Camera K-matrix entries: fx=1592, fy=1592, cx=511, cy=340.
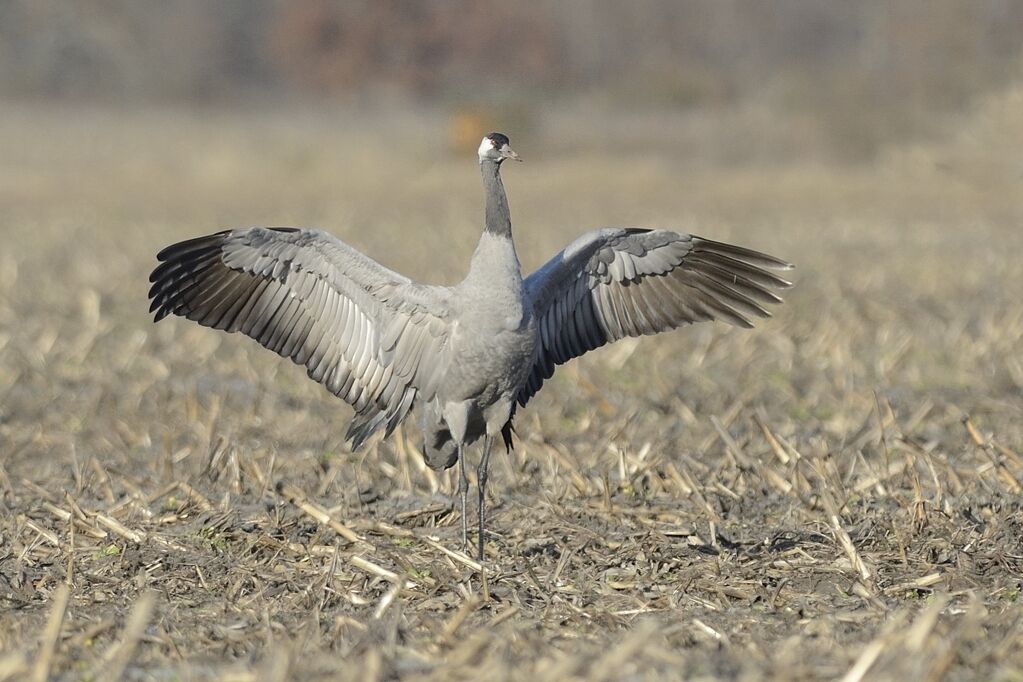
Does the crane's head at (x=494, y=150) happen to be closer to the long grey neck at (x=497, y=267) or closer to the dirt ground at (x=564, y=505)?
the long grey neck at (x=497, y=267)

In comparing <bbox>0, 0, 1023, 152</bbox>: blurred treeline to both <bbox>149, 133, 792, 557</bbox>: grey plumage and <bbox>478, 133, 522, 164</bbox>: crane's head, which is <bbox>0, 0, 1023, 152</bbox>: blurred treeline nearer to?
<bbox>149, 133, 792, 557</bbox>: grey plumage

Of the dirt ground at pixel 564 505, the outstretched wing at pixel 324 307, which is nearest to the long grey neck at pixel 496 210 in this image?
the outstretched wing at pixel 324 307

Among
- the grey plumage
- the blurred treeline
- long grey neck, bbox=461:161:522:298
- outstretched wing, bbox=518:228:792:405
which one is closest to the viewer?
long grey neck, bbox=461:161:522:298

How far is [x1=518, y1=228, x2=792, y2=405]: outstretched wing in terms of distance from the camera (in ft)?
21.8

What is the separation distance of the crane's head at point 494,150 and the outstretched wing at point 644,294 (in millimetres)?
550

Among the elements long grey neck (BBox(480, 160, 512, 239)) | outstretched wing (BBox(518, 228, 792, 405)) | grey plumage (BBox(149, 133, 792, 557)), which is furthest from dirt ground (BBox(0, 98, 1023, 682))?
long grey neck (BBox(480, 160, 512, 239))

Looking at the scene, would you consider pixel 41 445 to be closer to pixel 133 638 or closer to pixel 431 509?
pixel 431 509

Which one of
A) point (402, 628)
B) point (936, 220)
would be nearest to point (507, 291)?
point (402, 628)

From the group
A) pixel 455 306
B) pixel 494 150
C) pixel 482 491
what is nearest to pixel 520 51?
pixel 494 150

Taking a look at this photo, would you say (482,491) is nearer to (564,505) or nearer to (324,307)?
(564,505)

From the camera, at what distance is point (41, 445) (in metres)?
8.12

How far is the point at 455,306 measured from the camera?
20.6 feet

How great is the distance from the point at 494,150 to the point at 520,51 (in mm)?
46082

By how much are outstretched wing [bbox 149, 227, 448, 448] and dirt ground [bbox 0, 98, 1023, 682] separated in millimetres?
482
